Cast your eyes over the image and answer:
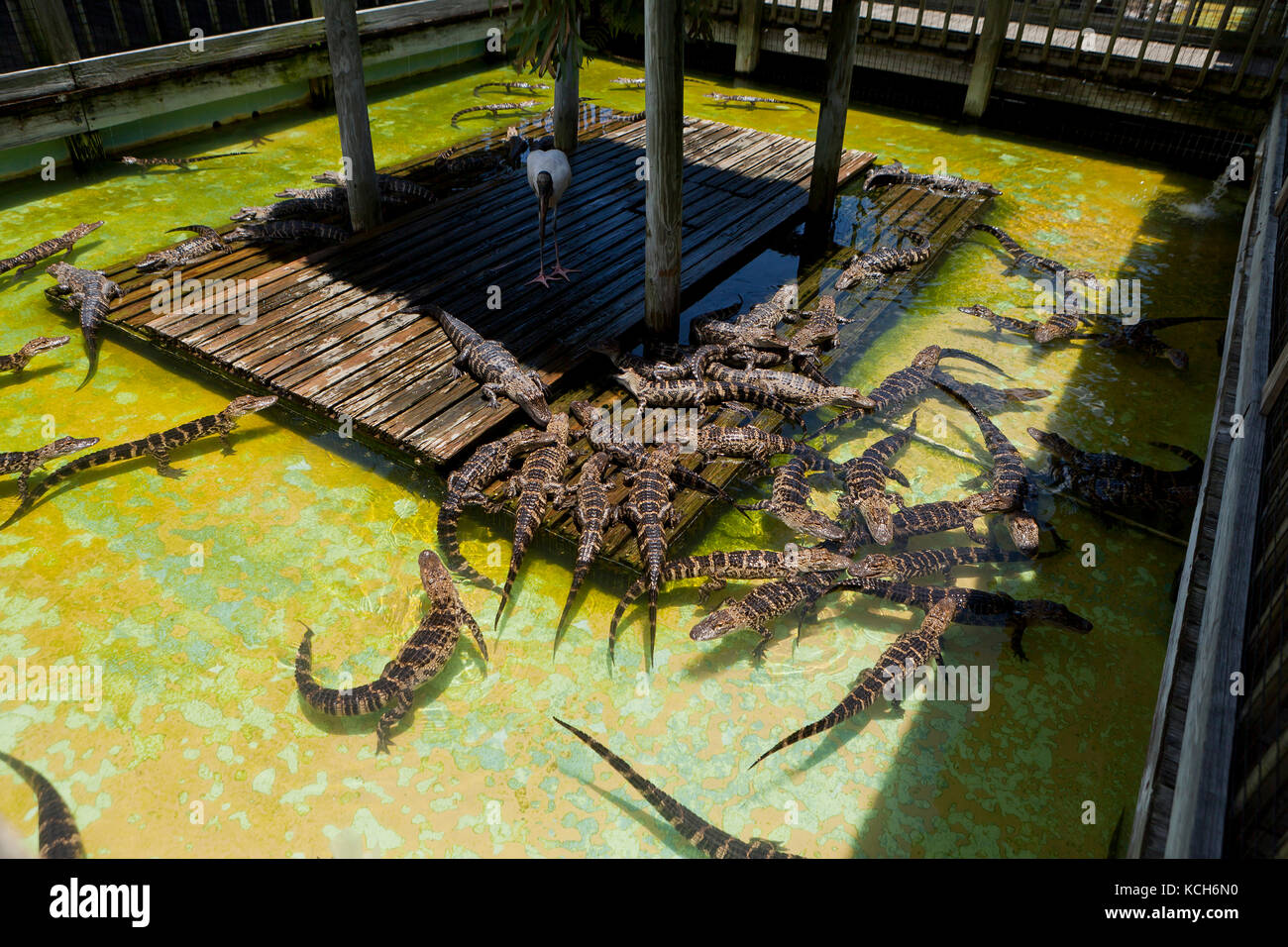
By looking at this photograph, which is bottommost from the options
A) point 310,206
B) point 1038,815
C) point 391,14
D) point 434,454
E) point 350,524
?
point 1038,815

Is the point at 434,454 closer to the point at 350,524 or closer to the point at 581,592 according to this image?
the point at 350,524

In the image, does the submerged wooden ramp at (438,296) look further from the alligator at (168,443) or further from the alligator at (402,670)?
the alligator at (402,670)

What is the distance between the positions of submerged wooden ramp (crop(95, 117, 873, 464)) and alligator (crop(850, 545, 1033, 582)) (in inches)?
110

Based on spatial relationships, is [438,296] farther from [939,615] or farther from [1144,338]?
[1144,338]

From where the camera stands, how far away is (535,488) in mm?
4918

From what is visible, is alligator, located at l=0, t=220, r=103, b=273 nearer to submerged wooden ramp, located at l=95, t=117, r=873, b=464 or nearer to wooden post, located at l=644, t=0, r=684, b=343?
submerged wooden ramp, located at l=95, t=117, r=873, b=464

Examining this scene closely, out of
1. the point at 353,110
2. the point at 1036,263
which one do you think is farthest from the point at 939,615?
the point at 353,110

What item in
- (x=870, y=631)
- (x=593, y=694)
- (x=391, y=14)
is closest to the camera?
(x=593, y=694)

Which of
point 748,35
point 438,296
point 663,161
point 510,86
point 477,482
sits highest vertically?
point 748,35

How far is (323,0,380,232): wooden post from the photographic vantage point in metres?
6.64

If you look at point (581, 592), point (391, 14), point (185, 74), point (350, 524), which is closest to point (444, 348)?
point (350, 524)

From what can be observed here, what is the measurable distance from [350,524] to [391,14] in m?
10.5

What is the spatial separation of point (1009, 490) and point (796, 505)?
1.57 m

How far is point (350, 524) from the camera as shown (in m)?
5.05
